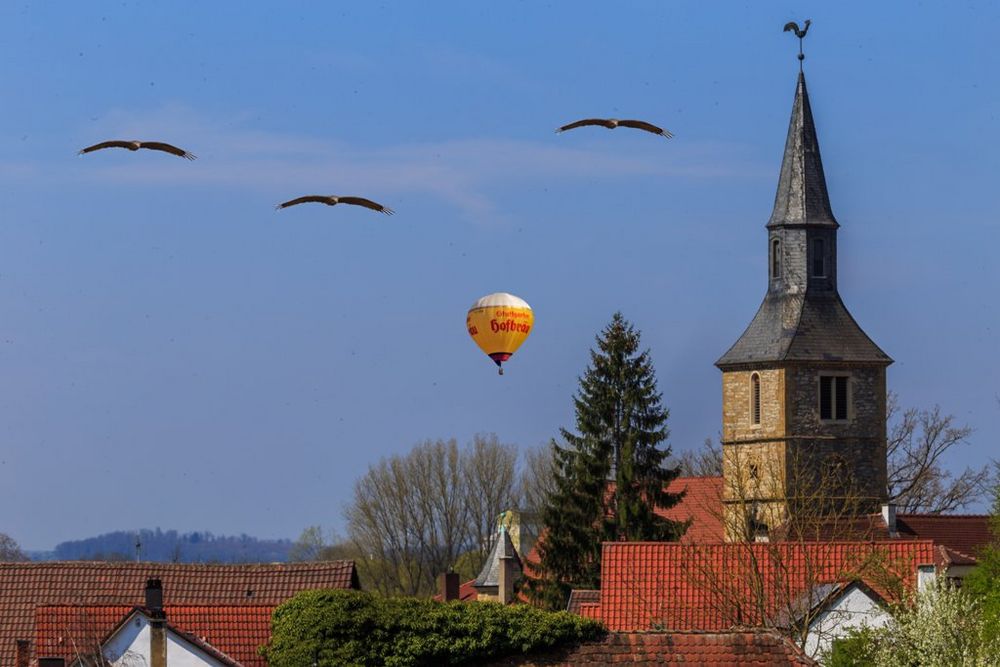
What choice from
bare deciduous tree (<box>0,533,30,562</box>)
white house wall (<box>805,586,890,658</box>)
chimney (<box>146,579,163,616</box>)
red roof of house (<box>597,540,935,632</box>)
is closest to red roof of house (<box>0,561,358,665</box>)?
red roof of house (<box>597,540,935,632</box>)

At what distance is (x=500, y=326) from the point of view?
44.5 m

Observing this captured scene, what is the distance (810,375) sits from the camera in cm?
6831

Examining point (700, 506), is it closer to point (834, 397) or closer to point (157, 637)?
point (834, 397)

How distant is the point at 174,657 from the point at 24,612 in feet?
29.4

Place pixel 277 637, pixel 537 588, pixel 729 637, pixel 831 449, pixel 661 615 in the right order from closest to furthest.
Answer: pixel 729 637
pixel 277 637
pixel 661 615
pixel 537 588
pixel 831 449

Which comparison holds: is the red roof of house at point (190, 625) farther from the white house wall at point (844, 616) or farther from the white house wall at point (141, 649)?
the white house wall at point (844, 616)

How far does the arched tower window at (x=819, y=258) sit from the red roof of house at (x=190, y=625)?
36.1 meters

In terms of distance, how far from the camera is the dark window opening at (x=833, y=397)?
225 ft

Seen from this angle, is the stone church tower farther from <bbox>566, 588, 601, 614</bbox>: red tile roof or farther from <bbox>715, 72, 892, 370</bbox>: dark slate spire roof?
<bbox>566, 588, 601, 614</bbox>: red tile roof

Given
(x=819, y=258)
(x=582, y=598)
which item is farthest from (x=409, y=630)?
(x=819, y=258)

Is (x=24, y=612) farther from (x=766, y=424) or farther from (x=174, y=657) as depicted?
(x=766, y=424)

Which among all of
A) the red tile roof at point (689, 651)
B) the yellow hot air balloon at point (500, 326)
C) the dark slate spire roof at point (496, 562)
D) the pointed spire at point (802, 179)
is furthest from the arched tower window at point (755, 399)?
the red tile roof at point (689, 651)

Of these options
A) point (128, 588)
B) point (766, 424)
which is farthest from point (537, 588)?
point (128, 588)

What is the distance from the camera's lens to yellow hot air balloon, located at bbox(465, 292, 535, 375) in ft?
146
